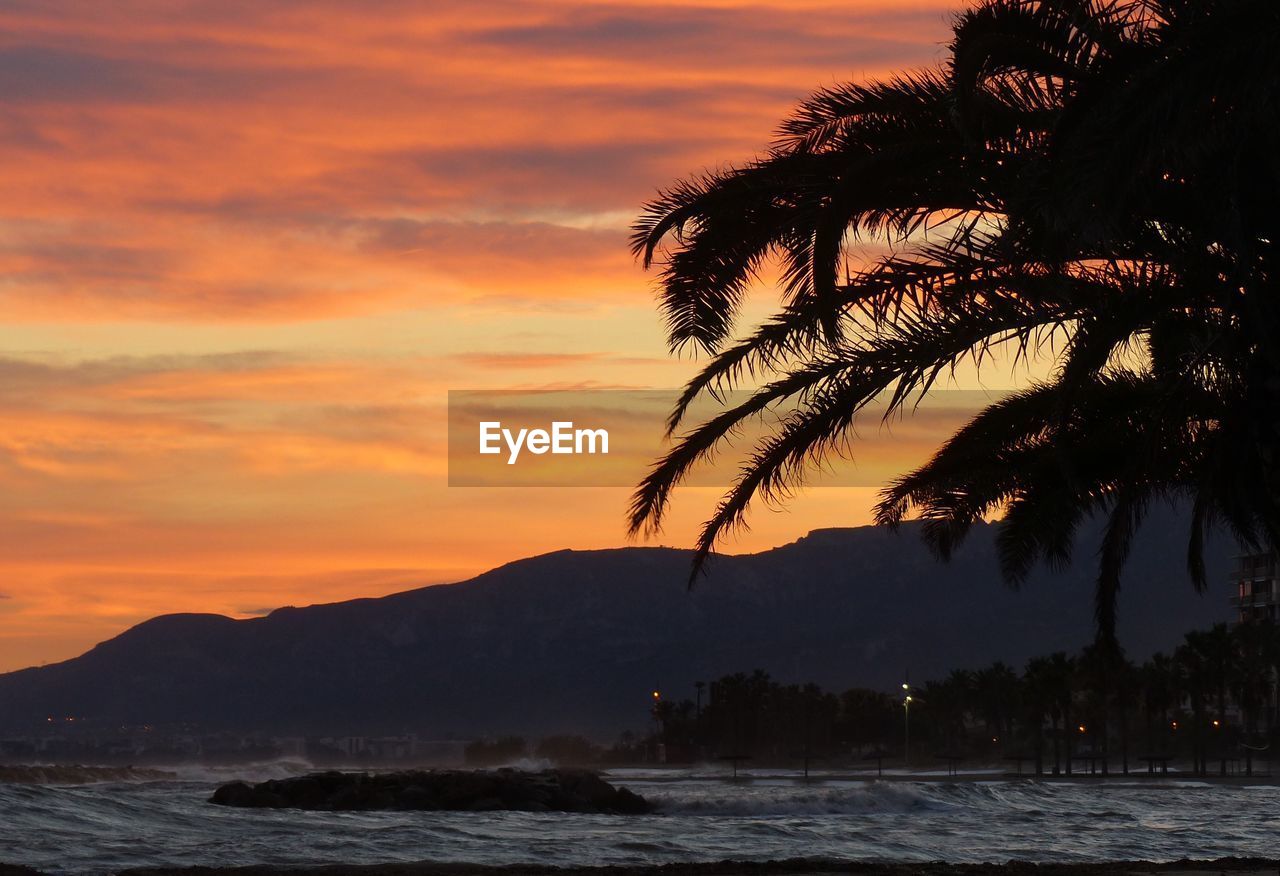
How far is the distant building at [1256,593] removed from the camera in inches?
5901

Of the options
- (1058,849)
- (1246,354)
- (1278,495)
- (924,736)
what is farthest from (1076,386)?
(924,736)

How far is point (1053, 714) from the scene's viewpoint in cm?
13588

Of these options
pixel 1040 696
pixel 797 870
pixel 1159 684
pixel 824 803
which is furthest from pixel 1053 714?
pixel 797 870

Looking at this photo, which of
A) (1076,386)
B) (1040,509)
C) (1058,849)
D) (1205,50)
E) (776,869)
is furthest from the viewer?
(1058,849)

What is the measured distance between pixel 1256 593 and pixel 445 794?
120 meters

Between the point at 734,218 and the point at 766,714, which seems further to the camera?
the point at 766,714

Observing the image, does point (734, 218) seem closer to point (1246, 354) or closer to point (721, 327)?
point (721, 327)

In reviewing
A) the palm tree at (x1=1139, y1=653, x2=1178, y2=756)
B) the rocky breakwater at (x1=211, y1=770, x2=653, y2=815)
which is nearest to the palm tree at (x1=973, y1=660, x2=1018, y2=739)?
the palm tree at (x1=1139, y1=653, x2=1178, y2=756)

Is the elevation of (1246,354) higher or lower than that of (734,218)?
lower

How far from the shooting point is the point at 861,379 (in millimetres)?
13266

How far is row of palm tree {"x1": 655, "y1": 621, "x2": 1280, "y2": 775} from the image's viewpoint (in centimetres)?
12025

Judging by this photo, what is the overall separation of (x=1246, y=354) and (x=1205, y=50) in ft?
14.9

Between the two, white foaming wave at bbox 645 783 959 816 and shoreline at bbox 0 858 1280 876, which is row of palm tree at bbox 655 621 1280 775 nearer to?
white foaming wave at bbox 645 783 959 816

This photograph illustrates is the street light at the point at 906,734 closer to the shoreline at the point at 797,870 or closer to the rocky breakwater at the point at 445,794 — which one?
the rocky breakwater at the point at 445,794
